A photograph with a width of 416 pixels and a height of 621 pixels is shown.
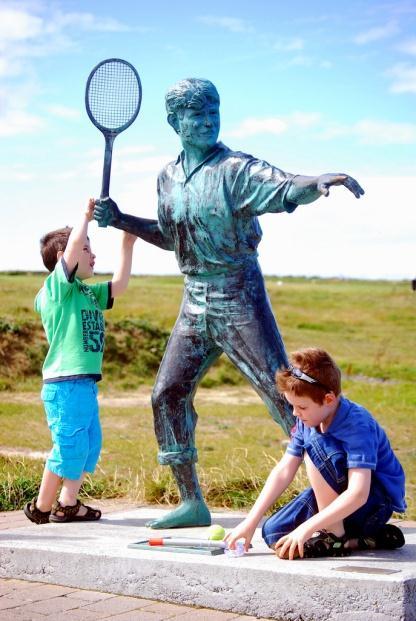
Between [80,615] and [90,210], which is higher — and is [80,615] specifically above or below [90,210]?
below

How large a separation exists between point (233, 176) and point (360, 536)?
1954 mm

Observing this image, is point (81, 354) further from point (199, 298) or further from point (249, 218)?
Answer: point (249, 218)

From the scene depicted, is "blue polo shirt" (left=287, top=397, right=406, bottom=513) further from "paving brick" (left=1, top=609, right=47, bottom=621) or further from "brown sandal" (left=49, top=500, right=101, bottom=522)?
"brown sandal" (left=49, top=500, right=101, bottom=522)

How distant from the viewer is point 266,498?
15.5 feet

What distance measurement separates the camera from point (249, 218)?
18.2ft

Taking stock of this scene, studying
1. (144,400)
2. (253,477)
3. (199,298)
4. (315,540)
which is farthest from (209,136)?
(144,400)

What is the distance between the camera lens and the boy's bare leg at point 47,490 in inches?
240

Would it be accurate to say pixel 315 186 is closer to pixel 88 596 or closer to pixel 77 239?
pixel 77 239

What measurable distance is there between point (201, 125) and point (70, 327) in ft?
4.49

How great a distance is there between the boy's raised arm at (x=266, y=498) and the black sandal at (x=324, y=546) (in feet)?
0.81

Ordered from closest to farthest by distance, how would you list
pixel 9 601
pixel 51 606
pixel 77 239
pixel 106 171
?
pixel 51 606, pixel 9 601, pixel 106 171, pixel 77 239

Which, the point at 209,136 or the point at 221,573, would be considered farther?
the point at 209,136

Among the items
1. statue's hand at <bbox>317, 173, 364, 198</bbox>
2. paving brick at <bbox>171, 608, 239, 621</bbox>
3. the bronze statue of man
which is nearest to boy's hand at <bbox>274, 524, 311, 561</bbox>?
paving brick at <bbox>171, 608, 239, 621</bbox>

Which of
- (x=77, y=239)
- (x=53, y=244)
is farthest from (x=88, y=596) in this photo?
(x=53, y=244)
